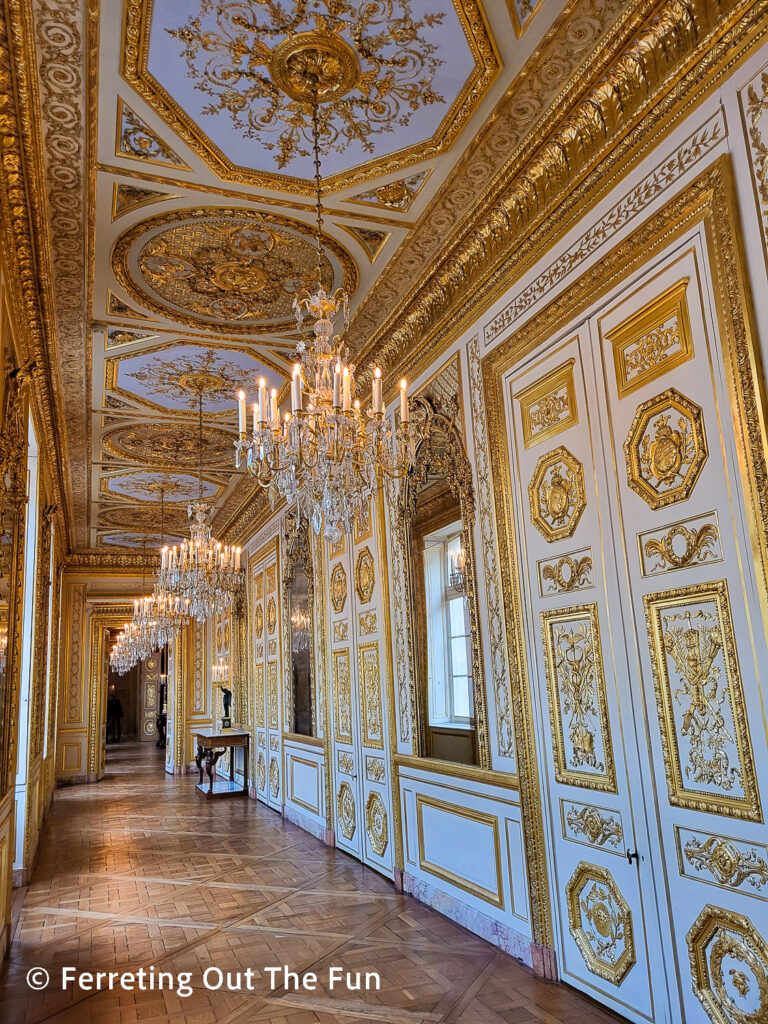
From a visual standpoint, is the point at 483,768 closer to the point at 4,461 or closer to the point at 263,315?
the point at 4,461

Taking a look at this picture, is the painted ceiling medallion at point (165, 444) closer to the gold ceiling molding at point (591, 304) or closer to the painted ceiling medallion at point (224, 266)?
the painted ceiling medallion at point (224, 266)

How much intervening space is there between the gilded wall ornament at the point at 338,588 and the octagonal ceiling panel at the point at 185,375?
185 cm

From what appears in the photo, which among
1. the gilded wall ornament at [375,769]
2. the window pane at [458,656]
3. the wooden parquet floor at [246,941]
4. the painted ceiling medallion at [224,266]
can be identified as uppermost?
the painted ceiling medallion at [224,266]

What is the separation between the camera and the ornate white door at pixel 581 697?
10.2 feet

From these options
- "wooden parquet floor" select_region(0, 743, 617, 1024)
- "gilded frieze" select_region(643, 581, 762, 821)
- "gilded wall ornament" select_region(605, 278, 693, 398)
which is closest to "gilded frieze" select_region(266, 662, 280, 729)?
"wooden parquet floor" select_region(0, 743, 617, 1024)

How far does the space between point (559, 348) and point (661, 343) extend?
767 millimetres

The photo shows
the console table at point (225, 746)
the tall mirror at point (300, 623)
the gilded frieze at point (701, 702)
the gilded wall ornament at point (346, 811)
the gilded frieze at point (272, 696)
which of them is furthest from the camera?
the console table at point (225, 746)

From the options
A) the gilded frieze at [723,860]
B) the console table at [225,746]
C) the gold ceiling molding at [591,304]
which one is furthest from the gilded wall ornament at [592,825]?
the console table at [225,746]

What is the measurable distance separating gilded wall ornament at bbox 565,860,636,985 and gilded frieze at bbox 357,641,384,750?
2466 mm

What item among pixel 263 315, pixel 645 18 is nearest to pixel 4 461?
pixel 263 315

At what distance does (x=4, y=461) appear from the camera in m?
3.89

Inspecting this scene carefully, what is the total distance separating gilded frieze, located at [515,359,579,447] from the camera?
3.67 m

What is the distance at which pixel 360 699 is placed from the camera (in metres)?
6.24

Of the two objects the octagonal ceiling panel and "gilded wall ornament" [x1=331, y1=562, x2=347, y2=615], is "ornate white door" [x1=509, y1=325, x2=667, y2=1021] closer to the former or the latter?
"gilded wall ornament" [x1=331, y1=562, x2=347, y2=615]
